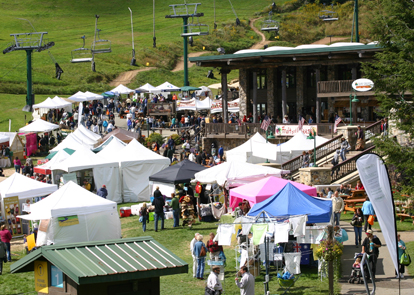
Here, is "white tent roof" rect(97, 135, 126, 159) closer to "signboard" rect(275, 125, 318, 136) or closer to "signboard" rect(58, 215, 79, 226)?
"signboard" rect(58, 215, 79, 226)

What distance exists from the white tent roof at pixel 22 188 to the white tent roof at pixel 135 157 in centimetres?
437

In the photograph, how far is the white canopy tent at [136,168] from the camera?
89.9ft

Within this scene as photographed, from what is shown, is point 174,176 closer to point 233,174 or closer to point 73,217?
point 233,174

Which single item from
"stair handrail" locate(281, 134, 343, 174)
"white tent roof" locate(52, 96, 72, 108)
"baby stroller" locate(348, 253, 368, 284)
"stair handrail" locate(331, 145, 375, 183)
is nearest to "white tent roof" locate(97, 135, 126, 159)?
"stair handrail" locate(281, 134, 343, 174)

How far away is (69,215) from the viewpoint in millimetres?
19281

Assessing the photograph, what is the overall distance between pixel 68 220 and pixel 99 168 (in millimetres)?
7787

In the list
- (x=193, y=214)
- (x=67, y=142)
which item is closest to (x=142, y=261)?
(x=193, y=214)

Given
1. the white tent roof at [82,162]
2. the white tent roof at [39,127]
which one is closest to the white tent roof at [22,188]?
the white tent roof at [82,162]

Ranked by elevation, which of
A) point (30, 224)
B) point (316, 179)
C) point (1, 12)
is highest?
point (1, 12)

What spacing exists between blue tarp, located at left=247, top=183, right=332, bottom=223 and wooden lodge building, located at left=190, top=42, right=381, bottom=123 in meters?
19.1

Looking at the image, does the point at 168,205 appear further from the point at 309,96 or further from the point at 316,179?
the point at 309,96

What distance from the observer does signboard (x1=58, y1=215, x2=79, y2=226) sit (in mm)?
19172

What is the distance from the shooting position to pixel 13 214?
892 inches

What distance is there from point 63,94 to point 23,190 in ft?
148
